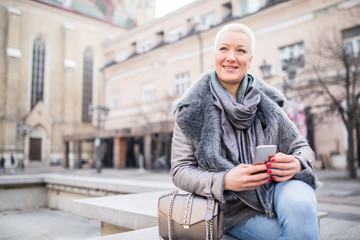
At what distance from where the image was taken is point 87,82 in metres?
40.0

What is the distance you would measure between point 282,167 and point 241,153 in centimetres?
31

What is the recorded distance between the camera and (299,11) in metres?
19.1

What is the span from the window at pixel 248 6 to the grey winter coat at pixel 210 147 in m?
22.0

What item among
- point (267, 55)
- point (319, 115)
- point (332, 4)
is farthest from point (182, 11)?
point (319, 115)

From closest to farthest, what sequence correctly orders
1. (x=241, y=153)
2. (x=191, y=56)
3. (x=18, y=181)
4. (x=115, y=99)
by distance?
1. (x=241, y=153)
2. (x=18, y=181)
3. (x=191, y=56)
4. (x=115, y=99)

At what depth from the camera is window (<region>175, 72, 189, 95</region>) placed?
84.1ft

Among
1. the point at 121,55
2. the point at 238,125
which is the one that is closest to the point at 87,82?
the point at 121,55

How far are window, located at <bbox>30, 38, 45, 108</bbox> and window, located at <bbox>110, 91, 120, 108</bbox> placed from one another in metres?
9.09

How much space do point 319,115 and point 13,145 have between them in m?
29.8

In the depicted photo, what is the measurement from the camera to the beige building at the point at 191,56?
17781mm

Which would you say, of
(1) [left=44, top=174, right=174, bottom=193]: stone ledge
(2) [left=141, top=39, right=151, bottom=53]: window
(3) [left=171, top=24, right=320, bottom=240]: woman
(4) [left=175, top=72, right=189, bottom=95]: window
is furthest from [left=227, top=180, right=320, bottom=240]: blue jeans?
(2) [left=141, top=39, right=151, bottom=53]: window

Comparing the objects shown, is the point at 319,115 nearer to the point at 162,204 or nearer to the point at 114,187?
the point at 114,187

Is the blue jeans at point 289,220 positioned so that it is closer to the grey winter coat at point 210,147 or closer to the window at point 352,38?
the grey winter coat at point 210,147

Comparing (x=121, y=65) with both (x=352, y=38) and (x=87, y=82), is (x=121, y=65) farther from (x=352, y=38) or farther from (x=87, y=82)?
(x=352, y=38)
